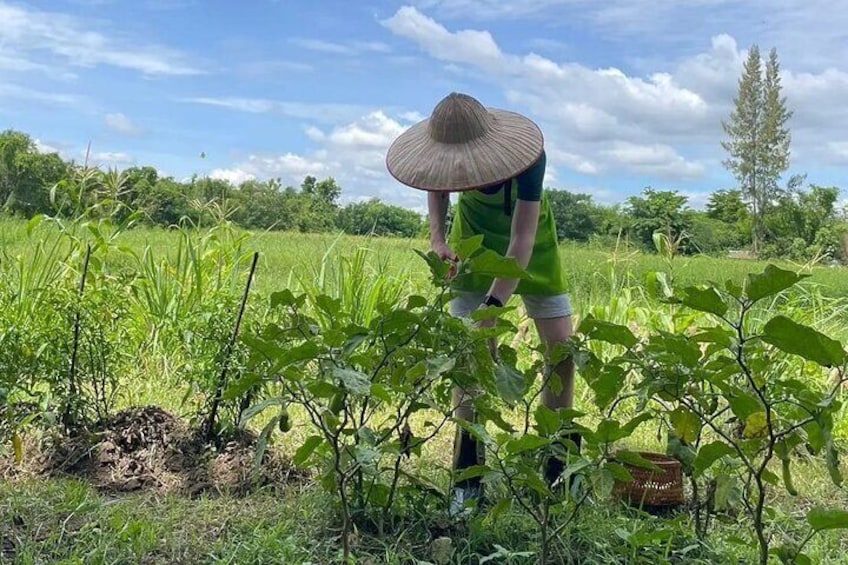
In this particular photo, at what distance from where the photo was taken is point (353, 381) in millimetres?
1382

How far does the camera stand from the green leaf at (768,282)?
114 cm

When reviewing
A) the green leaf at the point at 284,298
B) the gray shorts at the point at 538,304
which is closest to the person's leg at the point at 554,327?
the gray shorts at the point at 538,304

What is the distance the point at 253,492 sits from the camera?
2250mm

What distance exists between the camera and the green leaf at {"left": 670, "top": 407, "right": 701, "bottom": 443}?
154cm

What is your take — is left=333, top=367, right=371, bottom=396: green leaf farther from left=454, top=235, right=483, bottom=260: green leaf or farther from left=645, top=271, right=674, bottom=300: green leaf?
left=645, top=271, right=674, bottom=300: green leaf

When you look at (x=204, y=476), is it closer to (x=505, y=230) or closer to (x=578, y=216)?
(x=505, y=230)

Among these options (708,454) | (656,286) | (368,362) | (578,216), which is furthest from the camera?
(578,216)

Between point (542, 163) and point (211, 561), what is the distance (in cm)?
128

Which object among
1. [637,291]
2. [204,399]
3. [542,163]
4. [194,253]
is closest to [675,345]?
[542,163]

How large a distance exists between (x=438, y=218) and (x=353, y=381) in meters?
1.08

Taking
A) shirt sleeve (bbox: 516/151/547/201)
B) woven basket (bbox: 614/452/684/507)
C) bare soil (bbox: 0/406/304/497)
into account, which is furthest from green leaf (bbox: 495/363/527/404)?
bare soil (bbox: 0/406/304/497)

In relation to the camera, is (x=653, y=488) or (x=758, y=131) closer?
(x=653, y=488)

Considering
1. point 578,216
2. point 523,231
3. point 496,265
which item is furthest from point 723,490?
point 578,216

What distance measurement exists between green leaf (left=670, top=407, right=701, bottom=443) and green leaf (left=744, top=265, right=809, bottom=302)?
1.37 ft
